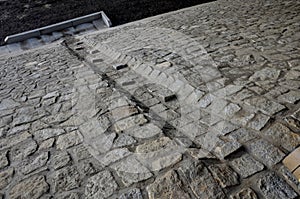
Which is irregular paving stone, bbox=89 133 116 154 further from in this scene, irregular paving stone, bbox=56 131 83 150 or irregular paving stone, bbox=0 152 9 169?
irregular paving stone, bbox=0 152 9 169

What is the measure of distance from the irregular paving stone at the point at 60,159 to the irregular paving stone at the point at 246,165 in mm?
1218

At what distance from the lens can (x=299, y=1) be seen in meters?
5.62

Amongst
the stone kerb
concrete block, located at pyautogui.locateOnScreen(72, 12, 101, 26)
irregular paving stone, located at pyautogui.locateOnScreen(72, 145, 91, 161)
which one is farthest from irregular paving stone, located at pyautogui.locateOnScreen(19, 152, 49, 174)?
Result: concrete block, located at pyautogui.locateOnScreen(72, 12, 101, 26)

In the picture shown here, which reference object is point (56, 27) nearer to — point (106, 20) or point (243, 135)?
point (106, 20)

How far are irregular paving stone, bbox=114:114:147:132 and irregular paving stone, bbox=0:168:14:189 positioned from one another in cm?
87

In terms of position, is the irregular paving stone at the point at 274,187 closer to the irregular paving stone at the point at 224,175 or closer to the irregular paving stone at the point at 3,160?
the irregular paving stone at the point at 224,175

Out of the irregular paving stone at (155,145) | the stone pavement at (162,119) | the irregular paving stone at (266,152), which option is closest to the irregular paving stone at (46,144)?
the stone pavement at (162,119)

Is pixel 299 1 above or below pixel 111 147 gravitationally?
below

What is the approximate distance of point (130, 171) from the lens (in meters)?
1.71

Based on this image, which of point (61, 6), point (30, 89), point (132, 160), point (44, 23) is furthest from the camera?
point (61, 6)

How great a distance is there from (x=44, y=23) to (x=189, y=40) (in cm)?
448

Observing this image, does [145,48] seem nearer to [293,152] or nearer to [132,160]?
[132,160]

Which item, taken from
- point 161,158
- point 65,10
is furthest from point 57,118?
point 65,10

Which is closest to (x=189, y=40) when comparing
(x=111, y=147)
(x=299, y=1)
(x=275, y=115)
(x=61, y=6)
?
(x=275, y=115)
